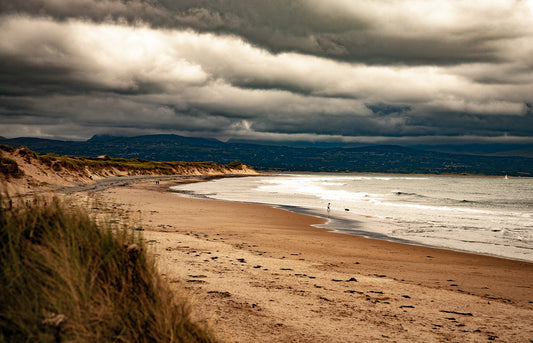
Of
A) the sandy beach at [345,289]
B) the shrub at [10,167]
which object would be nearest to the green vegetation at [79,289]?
the sandy beach at [345,289]

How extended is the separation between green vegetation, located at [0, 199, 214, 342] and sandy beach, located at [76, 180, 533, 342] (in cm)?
49

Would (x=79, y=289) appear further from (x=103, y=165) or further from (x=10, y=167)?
(x=103, y=165)

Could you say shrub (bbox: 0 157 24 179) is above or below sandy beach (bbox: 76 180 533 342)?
above

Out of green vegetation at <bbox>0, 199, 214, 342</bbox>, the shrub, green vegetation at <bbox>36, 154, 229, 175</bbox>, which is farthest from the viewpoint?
green vegetation at <bbox>36, 154, 229, 175</bbox>

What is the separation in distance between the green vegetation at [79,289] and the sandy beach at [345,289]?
0.49 metres

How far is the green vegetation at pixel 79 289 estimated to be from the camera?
3.19 metres

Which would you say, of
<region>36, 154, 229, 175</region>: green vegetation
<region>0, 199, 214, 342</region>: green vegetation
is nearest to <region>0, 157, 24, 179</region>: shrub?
<region>36, 154, 229, 175</region>: green vegetation

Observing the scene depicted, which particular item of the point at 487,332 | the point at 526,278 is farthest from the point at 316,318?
the point at 526,278

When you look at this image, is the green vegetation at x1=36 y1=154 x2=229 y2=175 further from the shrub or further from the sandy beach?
the sandy beach

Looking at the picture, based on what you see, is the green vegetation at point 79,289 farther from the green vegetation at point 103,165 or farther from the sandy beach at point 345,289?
the green vegetation at point 103,165

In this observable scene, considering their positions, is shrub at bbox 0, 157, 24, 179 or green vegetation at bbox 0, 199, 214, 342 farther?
shrub at bbox 0, 157, 24, 179

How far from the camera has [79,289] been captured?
11.4 feet

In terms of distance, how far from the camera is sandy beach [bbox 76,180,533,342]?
5785mm

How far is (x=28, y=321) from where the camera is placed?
319 cm
